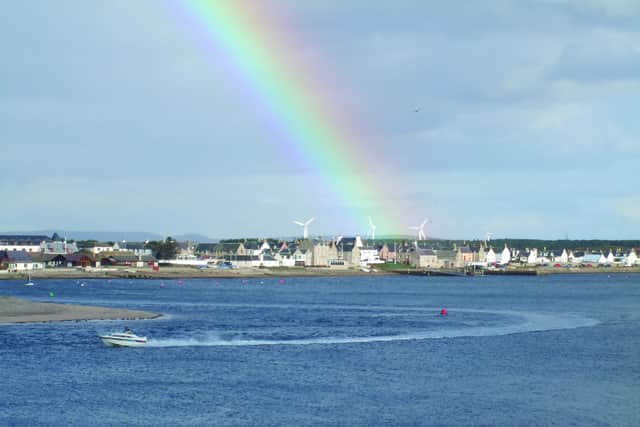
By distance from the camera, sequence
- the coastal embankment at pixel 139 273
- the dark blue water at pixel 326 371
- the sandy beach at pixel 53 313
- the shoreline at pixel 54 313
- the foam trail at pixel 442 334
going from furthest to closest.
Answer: the coastal embankment at pixel 139 273 → the sandy beach at pixel 53 313 → the shoreline at pixel 54 313 → the foam trail at pixel 442 334 → the dark blue water at pixel 326 371

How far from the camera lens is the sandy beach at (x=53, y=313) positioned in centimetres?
7275

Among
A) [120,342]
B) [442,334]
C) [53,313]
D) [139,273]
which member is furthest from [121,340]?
[139,273]

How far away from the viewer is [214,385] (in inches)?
1700

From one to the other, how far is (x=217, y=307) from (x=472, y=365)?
48012 millimetres

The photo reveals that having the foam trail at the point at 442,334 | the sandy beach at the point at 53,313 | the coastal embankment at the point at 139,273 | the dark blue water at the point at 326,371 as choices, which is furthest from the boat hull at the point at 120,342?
the coastal embankment at the point at 139,273

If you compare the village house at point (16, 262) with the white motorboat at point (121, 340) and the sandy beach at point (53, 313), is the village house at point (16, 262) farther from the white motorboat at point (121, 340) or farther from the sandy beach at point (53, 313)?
the white motorboat at point (121, 340)

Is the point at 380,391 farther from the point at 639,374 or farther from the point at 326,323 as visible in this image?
the point at 326,323

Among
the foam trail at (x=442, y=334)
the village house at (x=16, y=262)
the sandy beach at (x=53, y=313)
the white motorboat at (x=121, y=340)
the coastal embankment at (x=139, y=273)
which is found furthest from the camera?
the village house at (x=16, y=262)

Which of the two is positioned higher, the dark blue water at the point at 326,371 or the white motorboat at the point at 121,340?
the white motorboat at the point at 121,340

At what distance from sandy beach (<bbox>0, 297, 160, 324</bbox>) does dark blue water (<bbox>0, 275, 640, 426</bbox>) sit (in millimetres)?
3232

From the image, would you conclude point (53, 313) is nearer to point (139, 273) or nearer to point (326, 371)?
point (326, 371)

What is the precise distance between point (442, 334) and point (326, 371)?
2174 centimetres

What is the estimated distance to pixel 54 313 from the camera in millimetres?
76812

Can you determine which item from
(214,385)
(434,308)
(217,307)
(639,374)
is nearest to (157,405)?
(214,385)
